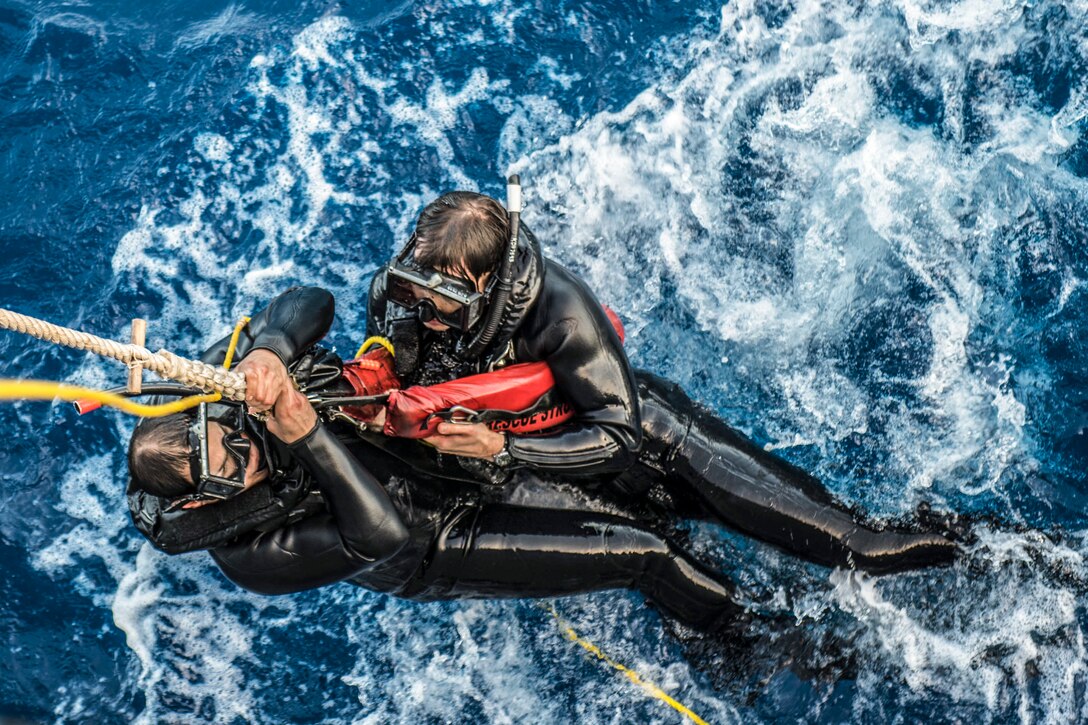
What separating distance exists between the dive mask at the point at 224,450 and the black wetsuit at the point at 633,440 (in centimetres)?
79

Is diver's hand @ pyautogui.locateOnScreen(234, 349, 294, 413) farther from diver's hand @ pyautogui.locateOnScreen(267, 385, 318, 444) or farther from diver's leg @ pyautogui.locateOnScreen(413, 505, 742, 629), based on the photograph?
diver's leg @ pyautogui.locateOnScreen(413, 505, 742, 629)

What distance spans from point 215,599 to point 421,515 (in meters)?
1.88

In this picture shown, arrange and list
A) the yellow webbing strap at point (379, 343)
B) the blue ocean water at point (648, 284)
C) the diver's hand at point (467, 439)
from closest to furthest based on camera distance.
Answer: the diver's hand at point (467, 439) < the yellow webbing strap at point (379, 343) < the blue ocean water at point (648, 284)

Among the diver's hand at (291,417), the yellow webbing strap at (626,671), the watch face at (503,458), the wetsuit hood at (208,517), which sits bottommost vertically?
the yellow webbing strap at (626,671)

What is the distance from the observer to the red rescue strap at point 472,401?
3.62 metres

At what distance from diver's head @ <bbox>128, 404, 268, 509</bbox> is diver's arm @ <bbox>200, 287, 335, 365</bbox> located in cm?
32

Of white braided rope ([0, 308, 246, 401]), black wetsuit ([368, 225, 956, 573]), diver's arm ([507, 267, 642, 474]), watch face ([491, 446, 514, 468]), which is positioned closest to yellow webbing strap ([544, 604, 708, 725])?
black wetsuit ([368, 225, 956, 573])

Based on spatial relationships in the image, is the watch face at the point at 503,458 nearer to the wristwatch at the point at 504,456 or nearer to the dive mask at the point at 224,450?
the wristwatch at the point at 504,456

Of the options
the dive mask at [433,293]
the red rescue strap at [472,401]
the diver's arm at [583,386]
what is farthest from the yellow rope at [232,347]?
the diver's arm at [583,386]

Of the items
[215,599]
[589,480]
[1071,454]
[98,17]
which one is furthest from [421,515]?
[98,17]

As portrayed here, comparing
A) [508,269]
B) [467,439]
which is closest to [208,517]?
[467,439]

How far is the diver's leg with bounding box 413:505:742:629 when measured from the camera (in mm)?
4078

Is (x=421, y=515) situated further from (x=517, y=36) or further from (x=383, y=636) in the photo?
(x=517, y=36)

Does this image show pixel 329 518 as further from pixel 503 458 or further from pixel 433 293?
pixel 433 293
